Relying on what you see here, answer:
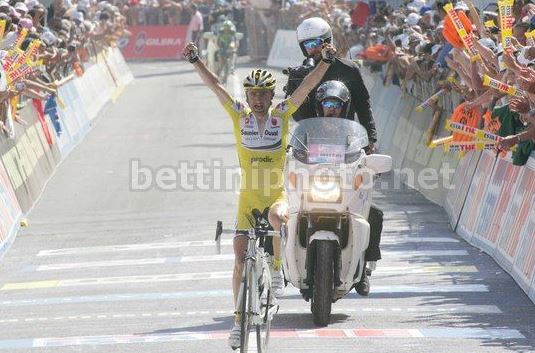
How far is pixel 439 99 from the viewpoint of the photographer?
22.0 metres

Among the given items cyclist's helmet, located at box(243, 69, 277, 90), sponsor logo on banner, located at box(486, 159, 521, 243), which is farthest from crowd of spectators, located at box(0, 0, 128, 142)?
cyclist's helmet, located at box(243, 69, 277, 90)

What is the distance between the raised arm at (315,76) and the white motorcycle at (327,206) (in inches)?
17.2

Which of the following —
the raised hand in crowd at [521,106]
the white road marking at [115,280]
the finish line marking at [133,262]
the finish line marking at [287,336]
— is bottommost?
the finish line marking at [133,262]

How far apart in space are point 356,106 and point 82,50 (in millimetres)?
25477

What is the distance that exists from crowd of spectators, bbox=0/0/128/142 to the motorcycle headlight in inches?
323

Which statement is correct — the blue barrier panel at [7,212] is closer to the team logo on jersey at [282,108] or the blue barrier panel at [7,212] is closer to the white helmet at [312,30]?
the white helmet at [312,30]

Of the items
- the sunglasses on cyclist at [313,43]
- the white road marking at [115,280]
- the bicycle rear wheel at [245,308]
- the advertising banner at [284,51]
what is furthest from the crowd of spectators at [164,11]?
the bicycle rear wheel at [245,308]

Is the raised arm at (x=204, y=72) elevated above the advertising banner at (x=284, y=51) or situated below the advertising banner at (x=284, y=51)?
above

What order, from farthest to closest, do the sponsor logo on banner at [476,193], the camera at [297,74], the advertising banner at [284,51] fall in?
1. the advertising banner at [284,51]
2. the sponsor logo on banner at [476,193]
3. the camera at [297,74]

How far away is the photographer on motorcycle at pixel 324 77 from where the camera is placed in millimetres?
13680

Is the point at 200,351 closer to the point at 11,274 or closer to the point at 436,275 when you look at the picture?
the point at 436,275

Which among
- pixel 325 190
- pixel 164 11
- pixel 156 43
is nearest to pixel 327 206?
pixel 325 190

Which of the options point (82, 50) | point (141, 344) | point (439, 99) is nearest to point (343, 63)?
point (141, 344)

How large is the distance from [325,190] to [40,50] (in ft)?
51.6
